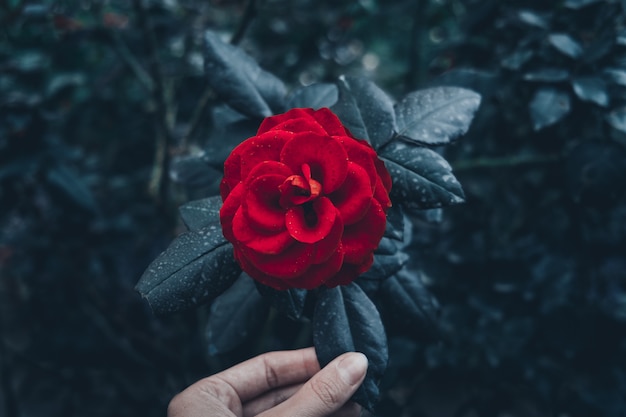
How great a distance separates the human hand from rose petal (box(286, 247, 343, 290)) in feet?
0.62

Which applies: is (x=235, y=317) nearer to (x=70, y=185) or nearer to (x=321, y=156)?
(x=321, y=156)

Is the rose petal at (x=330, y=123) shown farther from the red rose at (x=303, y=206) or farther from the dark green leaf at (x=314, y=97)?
the dark green leaf at (x=314, y=97)

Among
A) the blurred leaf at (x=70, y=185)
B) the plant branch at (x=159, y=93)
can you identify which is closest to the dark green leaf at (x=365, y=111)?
the plant branch at (x=159, y=93)

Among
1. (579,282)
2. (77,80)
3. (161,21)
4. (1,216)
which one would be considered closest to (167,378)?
(1,216)

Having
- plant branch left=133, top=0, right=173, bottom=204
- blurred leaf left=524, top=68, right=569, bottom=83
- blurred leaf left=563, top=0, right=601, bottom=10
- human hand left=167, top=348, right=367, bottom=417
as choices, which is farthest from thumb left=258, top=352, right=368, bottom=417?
blurred leaf left=563, top=0, right=601, bottom=10

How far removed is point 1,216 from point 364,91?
4.58 ft

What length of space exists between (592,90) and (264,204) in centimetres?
79

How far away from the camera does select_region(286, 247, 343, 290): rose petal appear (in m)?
0.69

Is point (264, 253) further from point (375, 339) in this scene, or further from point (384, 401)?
point (384, 401)

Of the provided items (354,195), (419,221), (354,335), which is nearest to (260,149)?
(354,195)

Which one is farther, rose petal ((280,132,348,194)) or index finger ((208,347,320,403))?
index finger ((208,347,320,403))

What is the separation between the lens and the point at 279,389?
42.8 inches

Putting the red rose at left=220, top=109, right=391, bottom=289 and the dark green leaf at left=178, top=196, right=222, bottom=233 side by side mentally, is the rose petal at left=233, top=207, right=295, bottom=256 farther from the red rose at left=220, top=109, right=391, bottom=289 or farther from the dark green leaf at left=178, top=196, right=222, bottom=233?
the dark green leaf at left=178, top=196, right=222, bottom=233

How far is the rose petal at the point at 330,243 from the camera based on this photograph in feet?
2.20
